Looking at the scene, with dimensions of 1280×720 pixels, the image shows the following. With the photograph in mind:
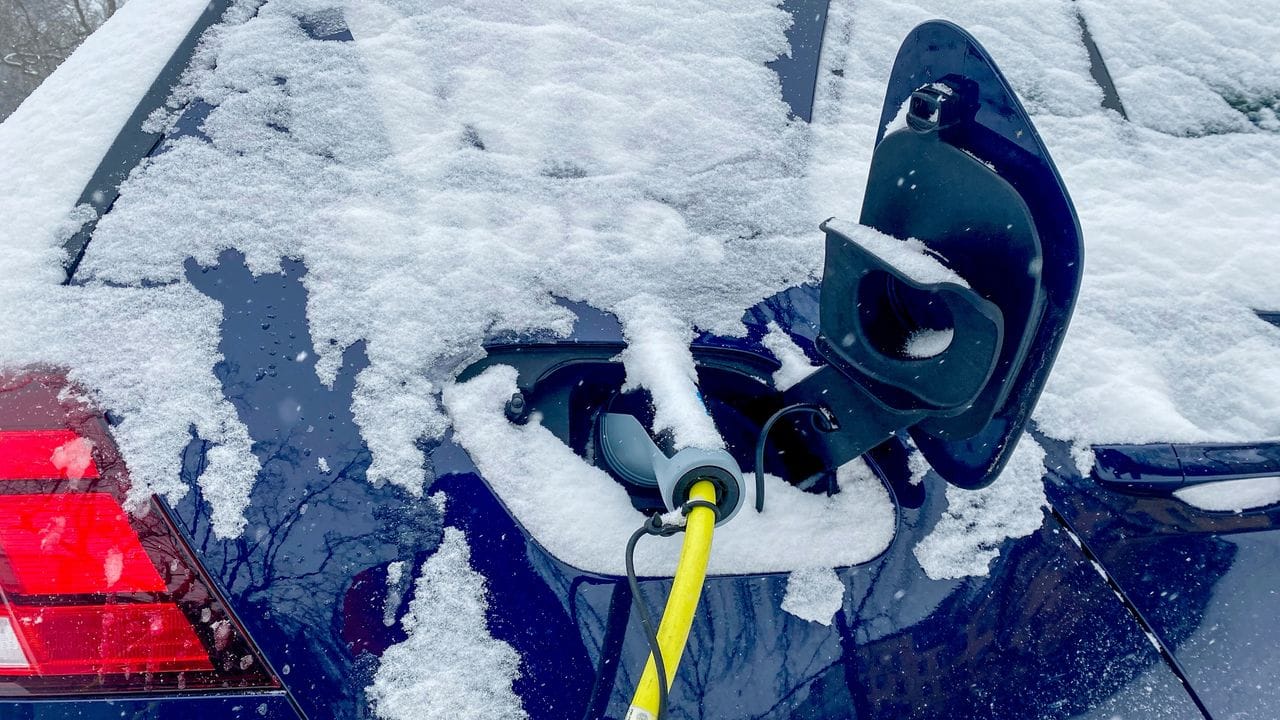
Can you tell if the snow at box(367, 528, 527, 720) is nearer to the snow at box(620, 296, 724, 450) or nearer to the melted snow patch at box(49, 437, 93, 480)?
the snow at box(620, 296, 724, 450)

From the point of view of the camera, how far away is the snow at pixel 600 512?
1.21 metres

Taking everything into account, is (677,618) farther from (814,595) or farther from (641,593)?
(814,595)

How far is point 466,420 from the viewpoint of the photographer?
4.15 feet

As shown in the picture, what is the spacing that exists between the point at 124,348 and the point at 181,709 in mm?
515

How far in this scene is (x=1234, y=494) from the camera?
138 centimetres

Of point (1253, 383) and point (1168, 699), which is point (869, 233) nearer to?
point (1168, 699)

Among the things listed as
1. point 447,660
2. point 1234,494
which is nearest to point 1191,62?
point 1234,494

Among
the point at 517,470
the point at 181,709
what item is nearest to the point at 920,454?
the point at 517,470

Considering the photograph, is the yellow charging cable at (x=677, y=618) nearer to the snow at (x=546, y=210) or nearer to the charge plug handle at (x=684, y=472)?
the charge plug handle at (x=684, y=472)

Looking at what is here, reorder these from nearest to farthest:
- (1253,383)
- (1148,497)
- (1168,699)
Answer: (1168,699) < (1148,497) < (1253,383)

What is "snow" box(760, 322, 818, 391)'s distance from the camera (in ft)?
4.62

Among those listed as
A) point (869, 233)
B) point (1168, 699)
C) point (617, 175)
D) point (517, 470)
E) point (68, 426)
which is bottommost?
point (1168, 699)

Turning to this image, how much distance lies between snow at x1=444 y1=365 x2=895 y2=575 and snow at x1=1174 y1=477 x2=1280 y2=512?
1.64 ft

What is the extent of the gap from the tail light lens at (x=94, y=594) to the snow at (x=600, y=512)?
1.30ft
